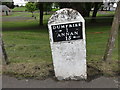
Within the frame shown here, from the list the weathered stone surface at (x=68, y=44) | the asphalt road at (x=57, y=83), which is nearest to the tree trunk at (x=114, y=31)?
the asphalt road at (x=57, y=83)

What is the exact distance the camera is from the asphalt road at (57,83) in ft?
12.2

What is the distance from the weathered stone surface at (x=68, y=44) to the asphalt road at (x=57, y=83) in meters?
0.23

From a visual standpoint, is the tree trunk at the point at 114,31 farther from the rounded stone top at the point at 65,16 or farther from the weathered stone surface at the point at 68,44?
the rounded stone top at the point at 65,16

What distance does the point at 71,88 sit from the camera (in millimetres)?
3619

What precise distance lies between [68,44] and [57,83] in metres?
0.94

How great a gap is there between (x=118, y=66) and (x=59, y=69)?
1.75m

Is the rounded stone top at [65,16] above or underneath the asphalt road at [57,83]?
above

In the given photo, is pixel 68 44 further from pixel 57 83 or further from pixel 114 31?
pixel 114 31

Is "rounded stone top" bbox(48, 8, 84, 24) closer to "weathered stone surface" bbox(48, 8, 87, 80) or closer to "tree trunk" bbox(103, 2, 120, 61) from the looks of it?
"weathered stone surface" bbox(48, 8, 87, 80)

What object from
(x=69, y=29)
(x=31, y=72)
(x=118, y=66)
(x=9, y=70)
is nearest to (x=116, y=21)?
(x=118, y=66)

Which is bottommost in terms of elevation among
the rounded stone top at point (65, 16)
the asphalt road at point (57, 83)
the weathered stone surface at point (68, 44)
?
the asphalt road at point (57, 83)

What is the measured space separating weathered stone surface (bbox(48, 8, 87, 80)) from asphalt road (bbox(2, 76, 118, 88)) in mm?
225

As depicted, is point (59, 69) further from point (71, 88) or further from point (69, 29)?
point (69, 29)

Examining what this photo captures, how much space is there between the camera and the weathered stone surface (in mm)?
3715
